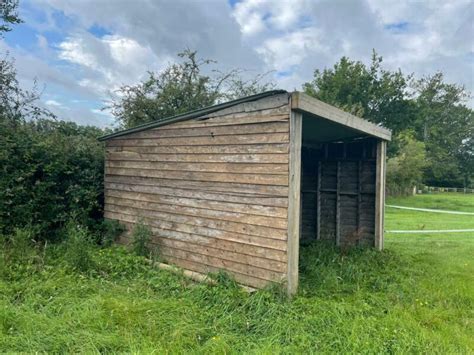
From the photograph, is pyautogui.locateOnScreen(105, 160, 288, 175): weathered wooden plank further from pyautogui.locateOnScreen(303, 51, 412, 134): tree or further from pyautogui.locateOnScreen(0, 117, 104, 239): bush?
pyautogui.locateOnScreen(303, 51, 412, 134): tree

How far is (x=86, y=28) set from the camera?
26.4 feet

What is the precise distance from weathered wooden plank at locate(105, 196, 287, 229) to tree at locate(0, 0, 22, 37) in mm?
3956

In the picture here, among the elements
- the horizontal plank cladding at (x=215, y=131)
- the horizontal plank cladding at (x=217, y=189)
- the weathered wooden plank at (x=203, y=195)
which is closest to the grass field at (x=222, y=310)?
the horizontal plank cladding at (x=217, y=189)

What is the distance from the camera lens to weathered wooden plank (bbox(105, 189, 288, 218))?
3568 mm

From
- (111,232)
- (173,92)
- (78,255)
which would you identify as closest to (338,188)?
(111,232)

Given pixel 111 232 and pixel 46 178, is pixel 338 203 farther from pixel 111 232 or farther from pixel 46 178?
pixel 46 178

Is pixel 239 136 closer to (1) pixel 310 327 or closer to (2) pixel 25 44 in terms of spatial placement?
(1) pixel 310 327

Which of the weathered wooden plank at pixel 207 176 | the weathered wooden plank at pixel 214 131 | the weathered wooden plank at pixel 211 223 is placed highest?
the weathered wooden plank at pixel 214 131

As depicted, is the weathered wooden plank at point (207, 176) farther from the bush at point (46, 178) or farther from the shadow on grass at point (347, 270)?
the shadow on grass at point (347, 270)

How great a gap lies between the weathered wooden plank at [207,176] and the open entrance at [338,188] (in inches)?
76.1

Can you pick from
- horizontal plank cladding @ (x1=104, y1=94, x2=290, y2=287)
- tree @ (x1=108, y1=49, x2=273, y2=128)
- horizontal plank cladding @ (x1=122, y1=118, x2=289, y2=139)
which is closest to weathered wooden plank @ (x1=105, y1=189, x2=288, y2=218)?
horizontal plank cladding @ (x1=104, y1=94, x2=290, y2=287)

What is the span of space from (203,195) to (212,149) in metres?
0.62

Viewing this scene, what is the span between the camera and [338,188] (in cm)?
607

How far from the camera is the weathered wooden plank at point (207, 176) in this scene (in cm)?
357
